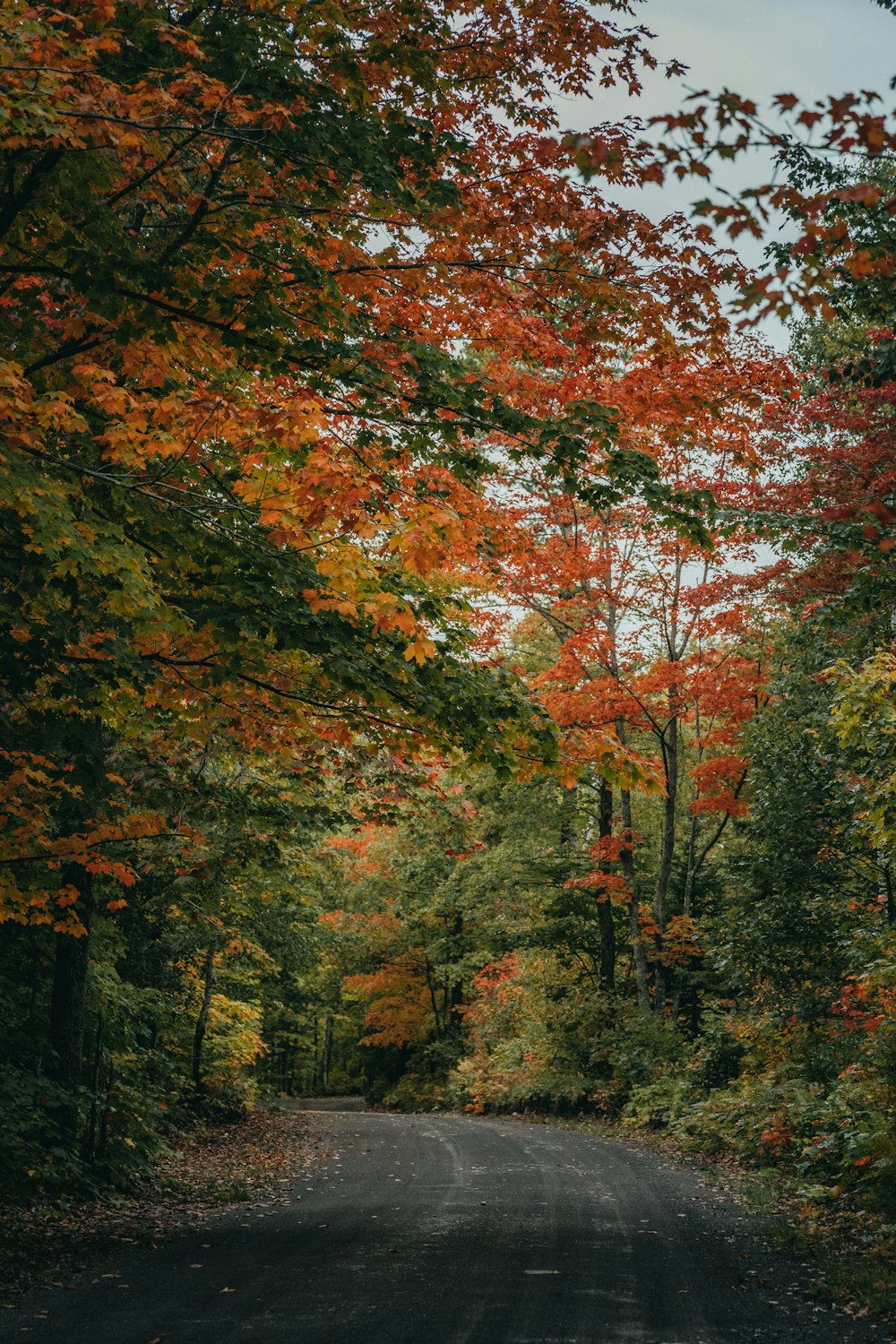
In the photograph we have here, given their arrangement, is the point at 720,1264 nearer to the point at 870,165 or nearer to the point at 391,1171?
the point at 391,1171

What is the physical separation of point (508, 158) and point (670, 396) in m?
2.00

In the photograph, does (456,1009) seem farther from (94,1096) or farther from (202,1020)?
(94,1096)

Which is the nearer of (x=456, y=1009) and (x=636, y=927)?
(x=636, y=927)

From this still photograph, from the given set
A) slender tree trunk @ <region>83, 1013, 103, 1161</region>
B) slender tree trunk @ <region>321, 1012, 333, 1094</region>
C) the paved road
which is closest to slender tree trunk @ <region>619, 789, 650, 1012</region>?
the paved road

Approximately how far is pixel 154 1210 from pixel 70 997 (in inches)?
86.3

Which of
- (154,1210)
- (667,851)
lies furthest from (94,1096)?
(667,851)

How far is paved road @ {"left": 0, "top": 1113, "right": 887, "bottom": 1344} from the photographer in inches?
212

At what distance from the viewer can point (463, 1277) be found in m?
6.46

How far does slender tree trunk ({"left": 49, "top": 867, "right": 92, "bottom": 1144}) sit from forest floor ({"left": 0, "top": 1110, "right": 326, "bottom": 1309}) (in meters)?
1.19

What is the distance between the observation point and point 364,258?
20.8 ft

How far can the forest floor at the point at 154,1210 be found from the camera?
22.6 ft

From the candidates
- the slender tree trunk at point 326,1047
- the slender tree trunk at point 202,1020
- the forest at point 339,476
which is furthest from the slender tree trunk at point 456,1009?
the forest at point 339,476

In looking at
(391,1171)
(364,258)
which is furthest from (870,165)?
(391,1171)

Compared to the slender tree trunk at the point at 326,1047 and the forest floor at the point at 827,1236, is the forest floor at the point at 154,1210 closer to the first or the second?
the forest floor at the point at 827,1236
